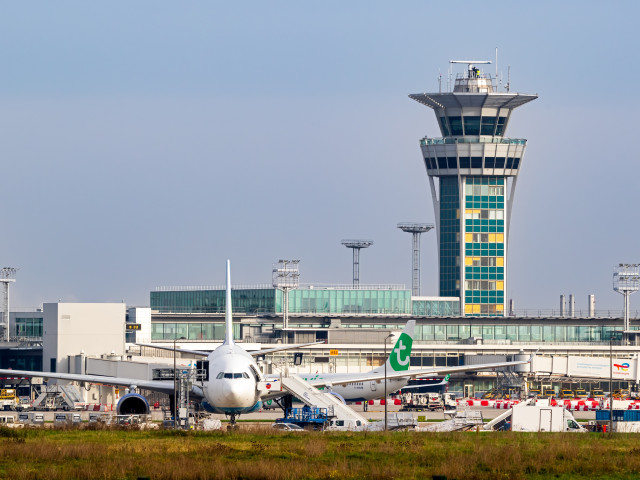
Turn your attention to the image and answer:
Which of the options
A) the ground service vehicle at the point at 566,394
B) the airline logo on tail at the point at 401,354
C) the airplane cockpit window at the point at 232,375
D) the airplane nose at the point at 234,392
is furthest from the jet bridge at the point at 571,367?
the airplane nose at the point at 234,392

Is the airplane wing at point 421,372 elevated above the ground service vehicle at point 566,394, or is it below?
above

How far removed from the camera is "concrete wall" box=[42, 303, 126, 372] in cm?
17550

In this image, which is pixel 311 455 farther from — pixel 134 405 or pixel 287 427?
pixel 134 405

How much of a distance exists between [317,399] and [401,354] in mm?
34853

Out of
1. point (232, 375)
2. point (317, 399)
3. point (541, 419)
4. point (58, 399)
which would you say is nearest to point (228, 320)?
point (317, 399)

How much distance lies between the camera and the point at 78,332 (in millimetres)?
176125

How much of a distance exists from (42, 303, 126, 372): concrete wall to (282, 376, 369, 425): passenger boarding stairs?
75747 mm

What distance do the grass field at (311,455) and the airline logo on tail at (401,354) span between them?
52.7m

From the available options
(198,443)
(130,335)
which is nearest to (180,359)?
(130,335)

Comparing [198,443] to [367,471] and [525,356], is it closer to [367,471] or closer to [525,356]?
[367,471]

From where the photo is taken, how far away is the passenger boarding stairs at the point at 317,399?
99000 millimetres

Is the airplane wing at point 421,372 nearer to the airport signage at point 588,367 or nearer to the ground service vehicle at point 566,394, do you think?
the airport signage at point 588,367

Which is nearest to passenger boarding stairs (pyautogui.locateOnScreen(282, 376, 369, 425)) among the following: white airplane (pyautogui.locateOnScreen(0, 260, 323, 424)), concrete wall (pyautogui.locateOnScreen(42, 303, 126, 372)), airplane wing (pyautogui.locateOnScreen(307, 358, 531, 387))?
airplane wing (pyautogui.locateOnScreen(307, 358, 531, 387))

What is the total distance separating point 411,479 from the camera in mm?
56094
